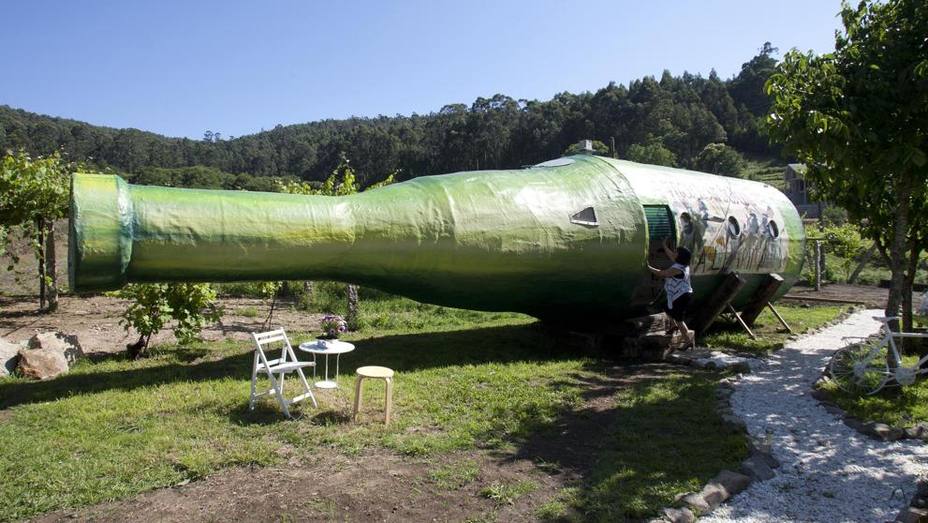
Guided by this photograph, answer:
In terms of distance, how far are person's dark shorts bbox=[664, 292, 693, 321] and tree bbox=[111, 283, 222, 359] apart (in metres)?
7.00

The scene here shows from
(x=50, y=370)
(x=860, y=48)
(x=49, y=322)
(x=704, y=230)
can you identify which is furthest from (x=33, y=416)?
(x=860, y=48)

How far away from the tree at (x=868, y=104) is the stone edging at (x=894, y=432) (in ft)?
4.39

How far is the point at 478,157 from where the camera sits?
67000mm

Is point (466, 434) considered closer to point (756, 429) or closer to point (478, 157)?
point (756, 429)

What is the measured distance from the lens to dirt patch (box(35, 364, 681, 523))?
15.0ft

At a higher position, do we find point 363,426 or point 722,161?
point 722,161

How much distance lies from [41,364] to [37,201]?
631cm

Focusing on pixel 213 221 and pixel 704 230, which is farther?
pixel 704 230

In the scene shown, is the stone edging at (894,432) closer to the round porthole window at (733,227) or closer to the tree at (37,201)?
the round porthole window at (733,227)

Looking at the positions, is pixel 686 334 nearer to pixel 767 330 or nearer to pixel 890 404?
pixel 890 404

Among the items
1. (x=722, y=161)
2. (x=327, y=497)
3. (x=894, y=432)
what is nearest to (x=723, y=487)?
(x=894, y=432)

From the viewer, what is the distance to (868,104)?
7.45 meters

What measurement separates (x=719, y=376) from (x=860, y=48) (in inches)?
178

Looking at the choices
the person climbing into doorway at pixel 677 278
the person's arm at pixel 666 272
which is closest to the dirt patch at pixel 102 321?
the person's arm at pixel 666 272
